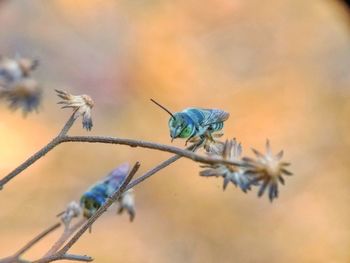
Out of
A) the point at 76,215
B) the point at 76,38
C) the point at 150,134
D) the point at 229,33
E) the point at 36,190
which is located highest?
the point at 229,33

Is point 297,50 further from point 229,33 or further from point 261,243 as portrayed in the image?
point 261,243

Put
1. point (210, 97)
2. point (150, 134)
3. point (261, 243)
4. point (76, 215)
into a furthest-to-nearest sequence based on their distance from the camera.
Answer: point (210, 97)
point (150, 134)
point (261, 243)
point (76, 215)

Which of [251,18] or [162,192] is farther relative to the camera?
[251,18]

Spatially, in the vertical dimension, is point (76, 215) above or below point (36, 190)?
below

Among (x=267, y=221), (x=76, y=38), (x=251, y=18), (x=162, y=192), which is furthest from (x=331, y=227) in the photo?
(x=76, y=38)

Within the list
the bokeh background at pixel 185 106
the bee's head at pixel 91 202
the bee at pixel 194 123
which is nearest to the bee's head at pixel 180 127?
the bee at pixel 194 123

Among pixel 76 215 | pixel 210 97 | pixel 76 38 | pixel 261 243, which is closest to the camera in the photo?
pixel 76 215

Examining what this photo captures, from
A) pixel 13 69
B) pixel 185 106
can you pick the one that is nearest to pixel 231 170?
pixel 13 69

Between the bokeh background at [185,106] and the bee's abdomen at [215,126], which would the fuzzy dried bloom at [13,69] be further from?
the bokeh background at [185,106]
